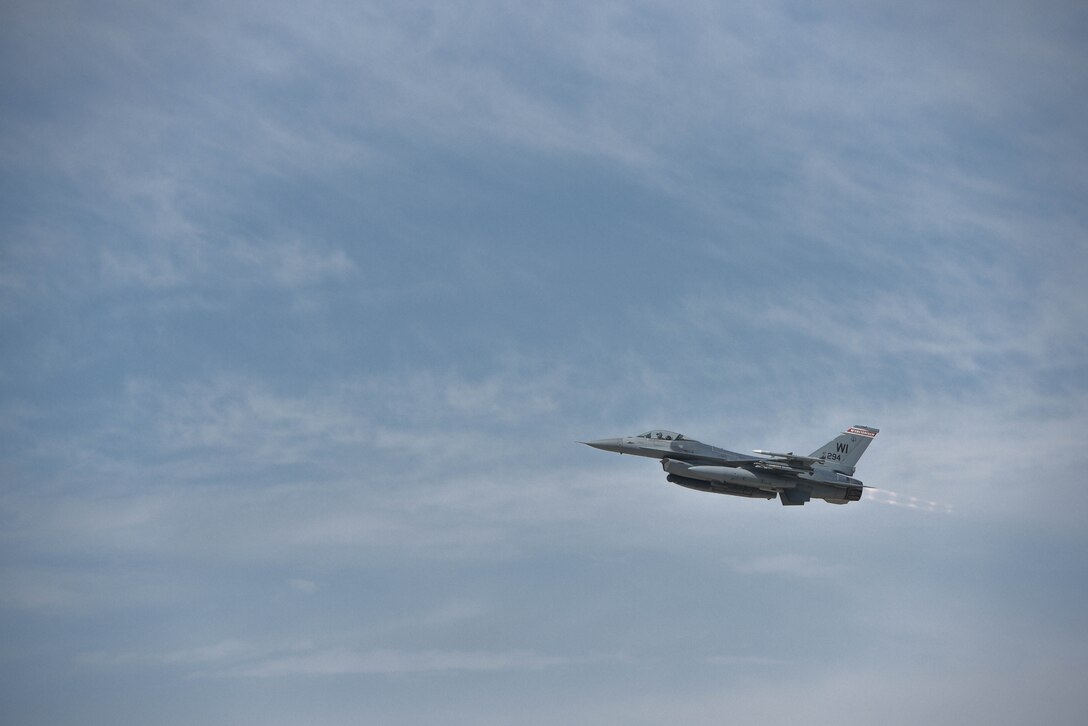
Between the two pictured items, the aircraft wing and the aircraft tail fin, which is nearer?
the aircraft wing

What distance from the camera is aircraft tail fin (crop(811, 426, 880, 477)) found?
117250 mm

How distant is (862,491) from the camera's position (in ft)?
366

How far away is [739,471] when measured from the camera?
10706 cm

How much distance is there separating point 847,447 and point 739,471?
17230mm

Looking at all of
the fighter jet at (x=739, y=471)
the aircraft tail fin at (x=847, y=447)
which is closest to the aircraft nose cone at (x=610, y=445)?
the fighter jet at (x=739, y=471)

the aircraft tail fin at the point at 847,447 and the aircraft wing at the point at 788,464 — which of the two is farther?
the aircraft tail fin at the point at 847,447

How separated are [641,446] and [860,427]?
26.0 m

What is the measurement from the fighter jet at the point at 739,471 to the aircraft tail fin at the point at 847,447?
16.0ft

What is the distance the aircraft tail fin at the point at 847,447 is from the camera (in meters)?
117

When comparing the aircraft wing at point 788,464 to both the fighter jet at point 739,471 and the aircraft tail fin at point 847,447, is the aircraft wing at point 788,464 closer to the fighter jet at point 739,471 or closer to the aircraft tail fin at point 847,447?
the fighter jet at point 739,471

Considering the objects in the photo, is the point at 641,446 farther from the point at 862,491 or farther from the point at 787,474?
the point at 862,491

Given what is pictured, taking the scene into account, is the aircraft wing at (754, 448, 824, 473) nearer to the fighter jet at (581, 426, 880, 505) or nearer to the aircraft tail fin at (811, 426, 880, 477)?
the fighter jet at (581, 426, 880, 505)

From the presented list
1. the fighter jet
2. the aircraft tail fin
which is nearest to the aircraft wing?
the fighter jet

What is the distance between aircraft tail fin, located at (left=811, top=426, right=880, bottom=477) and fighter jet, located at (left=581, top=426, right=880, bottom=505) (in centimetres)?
489
